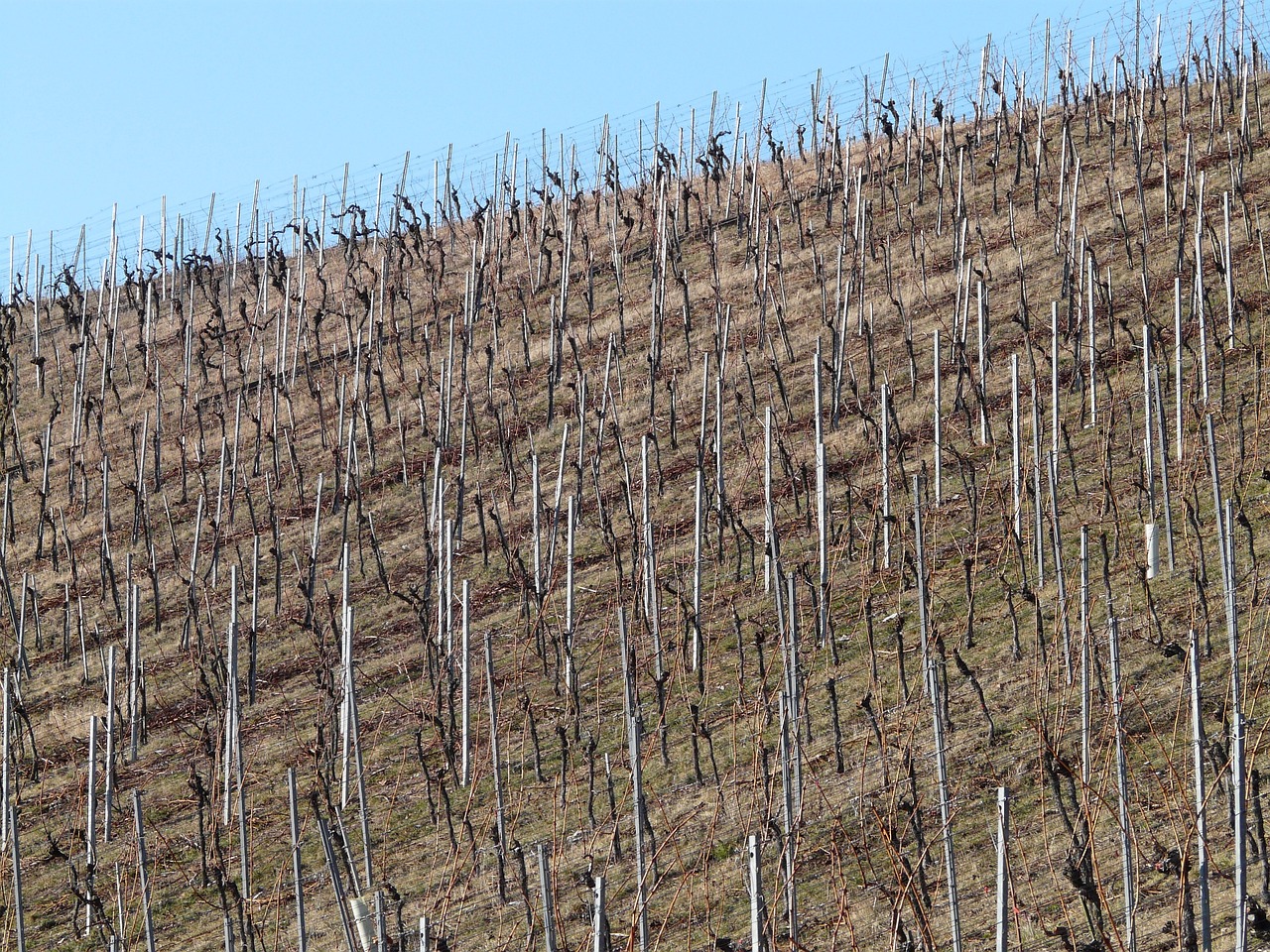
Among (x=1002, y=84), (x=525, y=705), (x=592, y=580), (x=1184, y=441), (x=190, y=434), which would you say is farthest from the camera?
(x=1002, y=84)

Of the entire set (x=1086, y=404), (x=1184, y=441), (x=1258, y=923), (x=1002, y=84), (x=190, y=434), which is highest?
(x=1002, y=84)

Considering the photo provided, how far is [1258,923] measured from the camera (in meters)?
4.14

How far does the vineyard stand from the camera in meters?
5.42

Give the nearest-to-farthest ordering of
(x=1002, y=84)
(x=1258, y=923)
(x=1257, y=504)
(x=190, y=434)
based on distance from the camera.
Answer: (x=1258, y=923)
(x=1257, y=504)
(x=190, y=434)
(x=1002, y=84)

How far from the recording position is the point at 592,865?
19.8 ft

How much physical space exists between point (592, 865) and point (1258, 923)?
262 cm

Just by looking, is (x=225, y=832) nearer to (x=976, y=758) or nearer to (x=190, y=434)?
(x=976, y=758)

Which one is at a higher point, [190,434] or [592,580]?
[190,434]

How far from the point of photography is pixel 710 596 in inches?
336

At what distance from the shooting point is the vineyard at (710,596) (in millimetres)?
5422

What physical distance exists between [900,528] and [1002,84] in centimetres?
1018

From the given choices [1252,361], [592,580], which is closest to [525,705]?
[592,580]

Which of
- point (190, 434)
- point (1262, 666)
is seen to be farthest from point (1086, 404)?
point (190, 434)

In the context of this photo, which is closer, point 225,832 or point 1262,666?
point 1262,666
